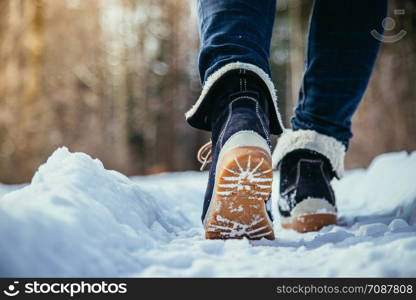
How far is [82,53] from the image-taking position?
12305 mm

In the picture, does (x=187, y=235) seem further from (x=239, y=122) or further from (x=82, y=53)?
(x=82, y=53)

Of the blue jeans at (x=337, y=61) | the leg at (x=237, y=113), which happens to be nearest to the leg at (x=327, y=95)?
the blue jeans at (x=337, y=61)

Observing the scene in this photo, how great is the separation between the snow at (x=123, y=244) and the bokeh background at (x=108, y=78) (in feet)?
26.3

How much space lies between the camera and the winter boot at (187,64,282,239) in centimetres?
79

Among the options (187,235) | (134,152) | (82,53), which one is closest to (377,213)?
(187,235)

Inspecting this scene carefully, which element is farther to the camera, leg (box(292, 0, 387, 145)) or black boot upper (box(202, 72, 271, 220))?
leg (box(292, 0, 387, 145))

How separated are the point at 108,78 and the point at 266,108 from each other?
12820 mm

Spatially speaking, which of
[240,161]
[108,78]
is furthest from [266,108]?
[108,78]

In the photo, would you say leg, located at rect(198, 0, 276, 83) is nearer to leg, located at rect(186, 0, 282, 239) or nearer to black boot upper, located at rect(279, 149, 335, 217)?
leg, located at rect(186, 0, 282, 239)

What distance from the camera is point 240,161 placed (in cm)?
78

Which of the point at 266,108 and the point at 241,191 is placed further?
the point at 266,108

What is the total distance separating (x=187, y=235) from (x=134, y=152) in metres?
11.6

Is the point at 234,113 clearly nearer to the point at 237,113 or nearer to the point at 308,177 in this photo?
the point at 237,113

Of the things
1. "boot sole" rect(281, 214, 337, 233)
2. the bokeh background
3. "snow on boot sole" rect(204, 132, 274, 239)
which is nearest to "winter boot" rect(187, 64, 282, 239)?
"snow on boot sole" rect(204, 132, 274, 239)
